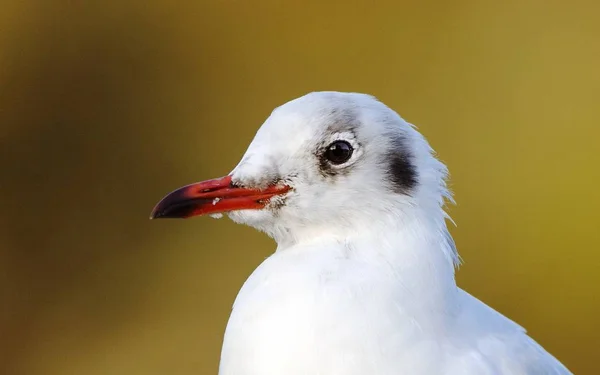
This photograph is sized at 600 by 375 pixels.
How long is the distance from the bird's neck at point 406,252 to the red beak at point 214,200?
8cm

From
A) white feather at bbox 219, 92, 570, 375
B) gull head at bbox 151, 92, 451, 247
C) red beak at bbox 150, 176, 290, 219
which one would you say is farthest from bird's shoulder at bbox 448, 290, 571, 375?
red beak at bbox 150, 176, 290, 219

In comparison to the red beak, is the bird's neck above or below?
below

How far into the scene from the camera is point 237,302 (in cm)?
106

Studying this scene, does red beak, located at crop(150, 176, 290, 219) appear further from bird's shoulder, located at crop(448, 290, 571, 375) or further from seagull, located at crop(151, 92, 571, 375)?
bird's shoulder, located at crop(448, 290, 571, 375)

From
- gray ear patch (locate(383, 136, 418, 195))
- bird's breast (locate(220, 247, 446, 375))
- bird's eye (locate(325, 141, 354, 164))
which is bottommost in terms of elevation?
bird's breast (locate(220, 247, 446, 375))

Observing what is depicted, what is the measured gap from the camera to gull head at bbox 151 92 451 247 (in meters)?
1.05

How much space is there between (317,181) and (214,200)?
14 cm

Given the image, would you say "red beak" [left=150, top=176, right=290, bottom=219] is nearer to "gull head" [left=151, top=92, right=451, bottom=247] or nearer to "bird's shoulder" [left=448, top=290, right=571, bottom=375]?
"gull head" [left=151, top=92, right=451, bottom=247]

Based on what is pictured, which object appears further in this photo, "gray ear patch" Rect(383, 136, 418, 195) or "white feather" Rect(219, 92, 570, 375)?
"gray ear patch" Rect(383, 136, 418, 195)

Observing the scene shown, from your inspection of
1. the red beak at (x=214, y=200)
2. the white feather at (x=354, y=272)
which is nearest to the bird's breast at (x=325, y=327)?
the white feather at (x=354, y=272)

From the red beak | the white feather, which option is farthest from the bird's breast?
the red beak

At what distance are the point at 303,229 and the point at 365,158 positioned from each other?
13cm

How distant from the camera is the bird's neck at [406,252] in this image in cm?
101

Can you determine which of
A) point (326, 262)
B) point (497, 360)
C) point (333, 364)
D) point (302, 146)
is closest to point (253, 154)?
point (302, 146)
